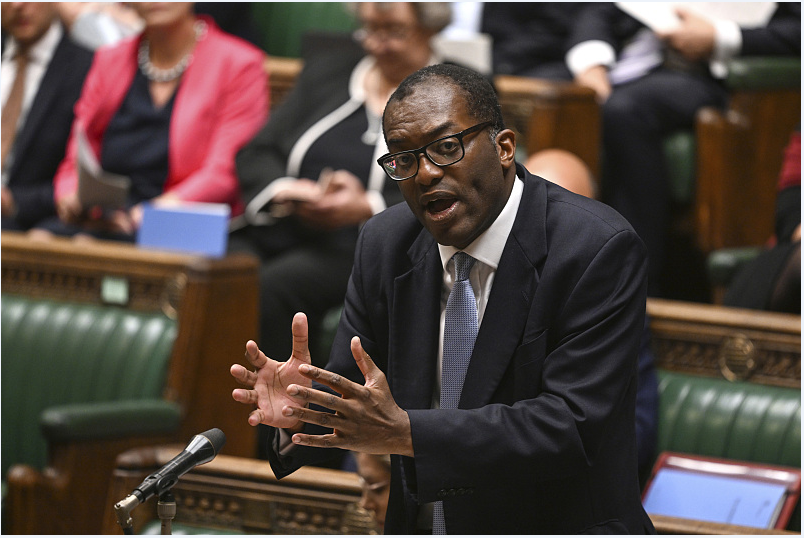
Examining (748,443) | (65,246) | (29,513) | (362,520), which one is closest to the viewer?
(362,520)

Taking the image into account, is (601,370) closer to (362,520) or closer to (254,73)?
(362,520)

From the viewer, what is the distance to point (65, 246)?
2.41 metres

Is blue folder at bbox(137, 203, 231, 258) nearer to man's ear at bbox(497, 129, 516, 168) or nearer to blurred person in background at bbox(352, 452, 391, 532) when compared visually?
blurred person in background at bbox(352, 452, 391, 532)

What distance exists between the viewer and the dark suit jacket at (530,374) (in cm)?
105

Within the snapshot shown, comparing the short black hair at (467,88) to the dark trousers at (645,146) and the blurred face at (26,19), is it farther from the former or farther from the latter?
the blurred face at (26,19)

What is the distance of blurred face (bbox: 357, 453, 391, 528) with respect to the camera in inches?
60.9

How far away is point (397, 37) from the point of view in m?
2.47

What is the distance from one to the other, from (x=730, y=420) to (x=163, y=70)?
1.65m

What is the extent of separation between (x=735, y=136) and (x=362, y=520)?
149 centimetres

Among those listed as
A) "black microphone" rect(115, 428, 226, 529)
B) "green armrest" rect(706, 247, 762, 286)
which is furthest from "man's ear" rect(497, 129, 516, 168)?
"green armrest" rect(706, 247, 762, 286)

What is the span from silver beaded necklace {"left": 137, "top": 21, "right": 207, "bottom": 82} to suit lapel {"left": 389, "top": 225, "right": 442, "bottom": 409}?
179 cm

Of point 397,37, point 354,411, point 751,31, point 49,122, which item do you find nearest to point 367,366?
point 354,411

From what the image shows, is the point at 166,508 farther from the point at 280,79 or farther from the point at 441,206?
the point at 280,79

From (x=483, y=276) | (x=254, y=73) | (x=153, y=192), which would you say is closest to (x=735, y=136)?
(x=254, y=73)
